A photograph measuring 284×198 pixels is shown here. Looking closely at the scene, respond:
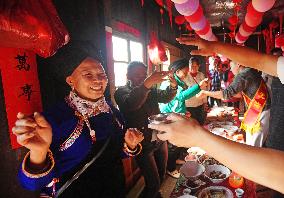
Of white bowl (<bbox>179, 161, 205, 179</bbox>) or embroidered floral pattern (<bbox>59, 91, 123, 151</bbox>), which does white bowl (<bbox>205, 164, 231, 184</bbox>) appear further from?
embroidered floral pattern (<bbox>59, 91, 123, 151</bbox>)

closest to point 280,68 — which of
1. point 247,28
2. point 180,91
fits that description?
point 180,91

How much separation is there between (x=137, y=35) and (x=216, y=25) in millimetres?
11391

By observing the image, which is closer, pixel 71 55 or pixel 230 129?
pixel 71 55

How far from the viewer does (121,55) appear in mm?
6719

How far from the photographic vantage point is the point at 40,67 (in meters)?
3.17

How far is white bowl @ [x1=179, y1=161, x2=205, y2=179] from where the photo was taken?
10.6 feet

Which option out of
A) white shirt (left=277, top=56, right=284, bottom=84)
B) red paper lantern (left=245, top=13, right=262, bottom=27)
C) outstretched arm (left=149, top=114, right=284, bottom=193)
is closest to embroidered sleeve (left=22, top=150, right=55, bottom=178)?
outstretched arm (left=149, top=114, right=284, bottom=193)

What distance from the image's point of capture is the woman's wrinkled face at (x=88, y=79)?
2.62 metres

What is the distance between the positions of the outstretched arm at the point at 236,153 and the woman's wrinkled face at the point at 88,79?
129 cm

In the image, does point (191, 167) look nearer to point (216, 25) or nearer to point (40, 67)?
point (40, 67)

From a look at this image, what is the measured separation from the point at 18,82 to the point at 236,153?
2495 mm

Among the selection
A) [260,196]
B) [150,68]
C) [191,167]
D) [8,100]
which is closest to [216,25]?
[150,68]

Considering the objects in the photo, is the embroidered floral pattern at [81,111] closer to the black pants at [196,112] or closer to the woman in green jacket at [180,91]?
the woman in green jacket at [180,91]

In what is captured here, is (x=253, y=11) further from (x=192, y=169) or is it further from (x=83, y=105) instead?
(x=83, y=105)
